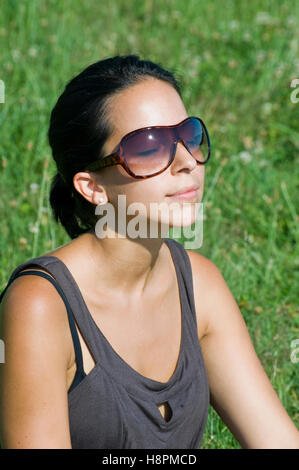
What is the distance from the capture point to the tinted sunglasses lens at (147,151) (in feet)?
6.06

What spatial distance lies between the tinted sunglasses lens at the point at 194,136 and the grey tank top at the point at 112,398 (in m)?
0.44

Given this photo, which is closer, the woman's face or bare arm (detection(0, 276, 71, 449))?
bare arm (detection(0, 276, 71, 449))

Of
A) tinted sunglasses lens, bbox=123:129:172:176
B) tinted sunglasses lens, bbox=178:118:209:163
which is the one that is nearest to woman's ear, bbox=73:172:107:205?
tinted sunglasses lens, bbox=123:129:172:176

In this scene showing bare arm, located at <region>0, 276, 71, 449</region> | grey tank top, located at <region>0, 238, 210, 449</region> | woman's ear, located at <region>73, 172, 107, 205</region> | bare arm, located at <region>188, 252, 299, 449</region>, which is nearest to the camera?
bare arm, located at <region>0, 276, 71, 449</region>

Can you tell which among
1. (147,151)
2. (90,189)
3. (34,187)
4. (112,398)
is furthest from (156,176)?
(34,187)

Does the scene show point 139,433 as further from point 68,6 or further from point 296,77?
point 68,6

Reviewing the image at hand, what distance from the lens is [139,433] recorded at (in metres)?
1.90

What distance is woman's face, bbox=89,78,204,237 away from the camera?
6.09 ft

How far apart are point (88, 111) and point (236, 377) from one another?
33.7 inches

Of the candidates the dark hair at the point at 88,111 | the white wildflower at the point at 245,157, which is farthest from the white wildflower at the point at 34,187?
the dark hair at the point at 88,111

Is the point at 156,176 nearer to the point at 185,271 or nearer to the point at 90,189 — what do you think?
the point at 90,189

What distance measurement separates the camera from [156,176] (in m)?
1.88

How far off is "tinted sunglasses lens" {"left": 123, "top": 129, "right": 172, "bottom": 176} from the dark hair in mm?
78

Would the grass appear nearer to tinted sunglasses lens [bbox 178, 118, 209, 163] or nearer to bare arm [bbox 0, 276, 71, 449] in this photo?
tinted sunglasses lens [bbox 178, 118, 209, 163]
